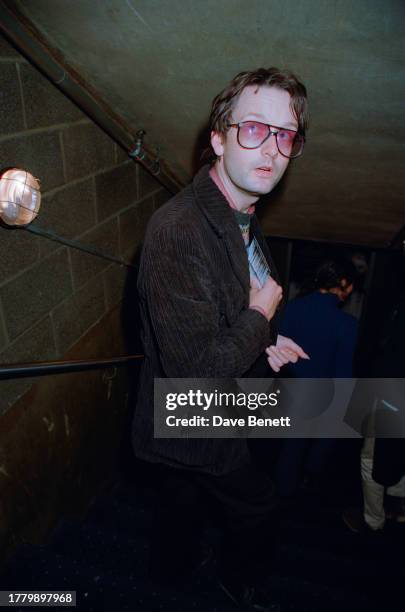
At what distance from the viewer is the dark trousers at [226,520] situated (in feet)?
6.18

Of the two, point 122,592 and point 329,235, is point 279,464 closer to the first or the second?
point 122,592

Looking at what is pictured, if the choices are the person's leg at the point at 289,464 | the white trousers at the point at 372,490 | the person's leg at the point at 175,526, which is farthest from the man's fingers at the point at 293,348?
the white trousers at the point at 372,490

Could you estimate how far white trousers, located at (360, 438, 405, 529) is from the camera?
297 cm

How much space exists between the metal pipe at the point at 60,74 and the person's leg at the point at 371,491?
2626 mm

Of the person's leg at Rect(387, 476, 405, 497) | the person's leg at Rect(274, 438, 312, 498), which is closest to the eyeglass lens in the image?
the person's leg at Rect(274, 438, 312, 498)

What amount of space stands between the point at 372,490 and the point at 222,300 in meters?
2.24

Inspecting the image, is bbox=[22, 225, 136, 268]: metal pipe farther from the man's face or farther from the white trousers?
the white trousers

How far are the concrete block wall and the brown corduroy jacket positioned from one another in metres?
0.68

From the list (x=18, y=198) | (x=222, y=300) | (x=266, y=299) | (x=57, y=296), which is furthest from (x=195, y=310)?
(x=57, y=296)

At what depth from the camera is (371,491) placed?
299 centimetres

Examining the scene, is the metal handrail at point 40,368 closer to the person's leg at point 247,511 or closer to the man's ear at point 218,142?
the person's leg at point 247,511

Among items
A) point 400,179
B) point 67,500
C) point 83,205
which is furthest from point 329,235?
point 67,500

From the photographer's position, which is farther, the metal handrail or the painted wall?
the painted wall

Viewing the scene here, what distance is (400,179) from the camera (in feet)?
9.57
